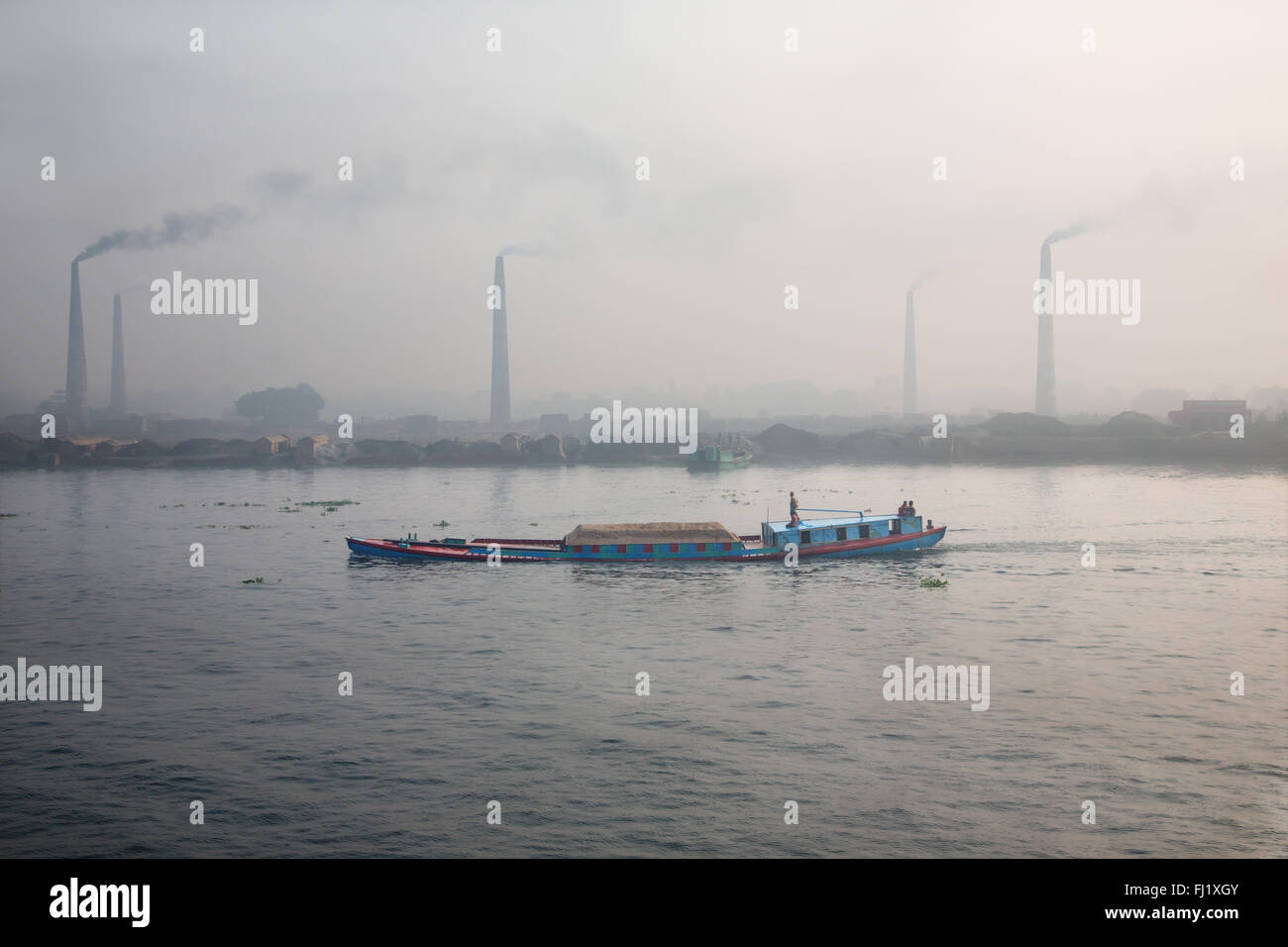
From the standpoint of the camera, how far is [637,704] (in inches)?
1232

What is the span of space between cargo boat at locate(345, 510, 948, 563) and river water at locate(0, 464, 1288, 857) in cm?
157

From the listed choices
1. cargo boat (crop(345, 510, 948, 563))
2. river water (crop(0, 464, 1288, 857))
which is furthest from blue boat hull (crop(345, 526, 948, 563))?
river water (crop(0, 464, 1288, 857))

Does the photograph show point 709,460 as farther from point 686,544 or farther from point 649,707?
point 649,707

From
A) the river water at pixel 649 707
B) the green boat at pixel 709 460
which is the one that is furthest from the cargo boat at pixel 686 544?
the green boat at pixel 709 460

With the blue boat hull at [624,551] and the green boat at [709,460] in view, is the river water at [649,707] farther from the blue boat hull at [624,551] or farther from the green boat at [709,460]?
the green boat at [709,460]

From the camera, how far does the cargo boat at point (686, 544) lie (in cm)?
6297

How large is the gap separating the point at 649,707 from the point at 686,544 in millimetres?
32362

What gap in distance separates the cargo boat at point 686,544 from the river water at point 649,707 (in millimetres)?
1573

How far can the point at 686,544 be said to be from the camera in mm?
63062

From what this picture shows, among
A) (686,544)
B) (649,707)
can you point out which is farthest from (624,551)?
(649,707)

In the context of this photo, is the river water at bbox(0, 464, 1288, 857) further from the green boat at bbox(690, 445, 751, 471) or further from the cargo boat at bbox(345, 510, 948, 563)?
the green boat at bbox(690, 445, 751, 471)

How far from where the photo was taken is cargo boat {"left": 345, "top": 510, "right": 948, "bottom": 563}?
6297 centimetres
